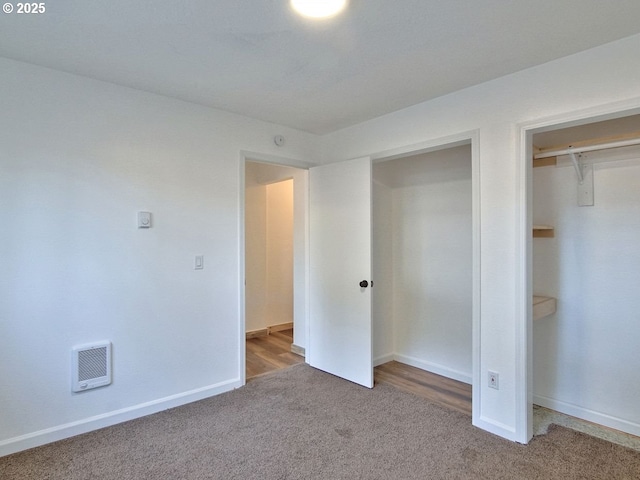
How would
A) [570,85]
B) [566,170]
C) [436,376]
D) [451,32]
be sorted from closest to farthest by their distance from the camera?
[451,32] < [570,85] < [566,170] < [436,376]

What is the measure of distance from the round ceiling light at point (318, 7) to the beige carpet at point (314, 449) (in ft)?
7.91

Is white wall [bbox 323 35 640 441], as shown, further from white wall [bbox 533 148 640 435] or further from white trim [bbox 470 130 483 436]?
white wall [bbox 533 148 640 435]

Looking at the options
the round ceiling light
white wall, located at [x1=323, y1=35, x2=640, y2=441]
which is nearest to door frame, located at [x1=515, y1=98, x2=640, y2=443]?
white wall, located at [x1=323, y1=35, x2=640, y2=441]

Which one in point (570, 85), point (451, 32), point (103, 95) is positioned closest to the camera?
point (451, 32)

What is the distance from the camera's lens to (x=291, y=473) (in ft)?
6.45

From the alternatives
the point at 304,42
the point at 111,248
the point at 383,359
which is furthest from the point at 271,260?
the point at 304,42

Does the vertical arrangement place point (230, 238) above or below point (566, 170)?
below

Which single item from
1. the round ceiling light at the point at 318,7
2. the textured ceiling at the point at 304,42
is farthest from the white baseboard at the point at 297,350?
the round ceiling light at the point at 318,7

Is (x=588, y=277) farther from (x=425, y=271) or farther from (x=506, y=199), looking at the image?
(x=425, y=271)

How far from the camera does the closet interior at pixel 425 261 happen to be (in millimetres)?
3320

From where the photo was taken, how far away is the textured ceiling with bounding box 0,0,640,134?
1674 mm

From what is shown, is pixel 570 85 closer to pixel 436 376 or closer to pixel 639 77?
pixel 639 77

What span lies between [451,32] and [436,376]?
2915 millimetres

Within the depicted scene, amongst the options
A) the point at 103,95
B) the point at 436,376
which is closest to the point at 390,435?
the point at 436,376
